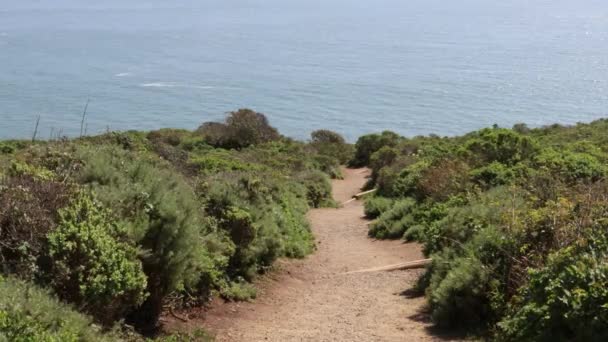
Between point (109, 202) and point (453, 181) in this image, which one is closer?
point (109, 202)

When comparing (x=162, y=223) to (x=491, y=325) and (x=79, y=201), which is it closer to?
(x=79, y=201)

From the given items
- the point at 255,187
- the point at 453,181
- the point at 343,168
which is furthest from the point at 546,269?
the point at 343,168

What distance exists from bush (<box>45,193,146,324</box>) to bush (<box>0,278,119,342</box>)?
1.50 ft

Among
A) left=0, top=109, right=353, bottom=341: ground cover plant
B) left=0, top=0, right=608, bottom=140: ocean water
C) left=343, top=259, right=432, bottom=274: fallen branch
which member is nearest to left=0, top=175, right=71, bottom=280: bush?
left=0, top=109, right=353, bottom=341: ground cover plant

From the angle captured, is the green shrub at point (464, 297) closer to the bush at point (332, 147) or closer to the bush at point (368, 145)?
the bush at point (368, 145)

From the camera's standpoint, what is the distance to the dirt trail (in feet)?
29.8

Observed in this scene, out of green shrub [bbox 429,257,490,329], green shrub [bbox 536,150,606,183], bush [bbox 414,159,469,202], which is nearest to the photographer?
green shrub [bbox 429,257,490,329]

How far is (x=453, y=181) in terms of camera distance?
1789cm

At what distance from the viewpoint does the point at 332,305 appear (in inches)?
436

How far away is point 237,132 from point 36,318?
39.0 metres

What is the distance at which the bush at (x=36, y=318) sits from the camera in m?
4.80

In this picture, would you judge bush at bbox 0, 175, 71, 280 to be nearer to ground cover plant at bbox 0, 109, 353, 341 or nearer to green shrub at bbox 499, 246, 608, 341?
ground cover plant at bbox 0, 109, 353, 341

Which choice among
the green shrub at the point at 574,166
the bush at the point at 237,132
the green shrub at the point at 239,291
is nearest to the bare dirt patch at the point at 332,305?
the green shrub at the point at 239,291

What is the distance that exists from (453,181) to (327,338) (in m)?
9.94
